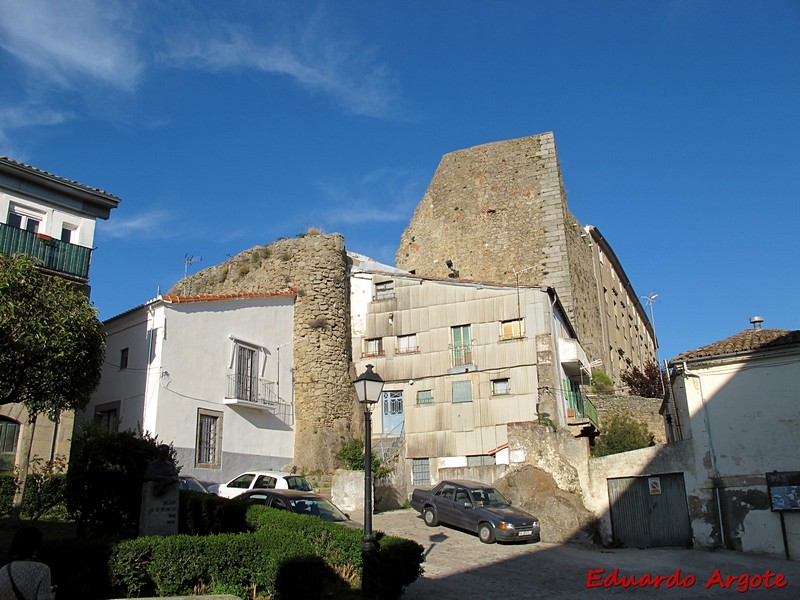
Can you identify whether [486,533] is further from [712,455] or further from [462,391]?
[462,391]

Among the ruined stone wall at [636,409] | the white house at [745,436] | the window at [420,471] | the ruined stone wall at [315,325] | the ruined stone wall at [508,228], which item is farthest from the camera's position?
the ruined stone wall at [508,228]

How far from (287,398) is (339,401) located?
2073 mm

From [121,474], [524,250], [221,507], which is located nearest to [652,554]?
[221,507]

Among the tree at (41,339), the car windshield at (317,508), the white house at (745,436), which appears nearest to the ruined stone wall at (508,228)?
the white house at (745,436)

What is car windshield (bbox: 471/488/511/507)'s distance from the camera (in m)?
18.2

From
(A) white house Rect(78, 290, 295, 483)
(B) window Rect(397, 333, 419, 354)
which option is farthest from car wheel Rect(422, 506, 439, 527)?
(B) window Rect(397, 333, 419, 354)

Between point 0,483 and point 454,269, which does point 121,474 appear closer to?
point 0,483

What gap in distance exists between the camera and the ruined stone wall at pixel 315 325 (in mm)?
26281

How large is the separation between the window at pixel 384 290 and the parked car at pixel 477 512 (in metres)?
11.2

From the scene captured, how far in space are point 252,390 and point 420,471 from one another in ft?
24.5

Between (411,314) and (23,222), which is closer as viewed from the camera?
(23,222)

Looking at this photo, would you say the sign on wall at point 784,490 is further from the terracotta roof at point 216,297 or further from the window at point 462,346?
the terracotta roof at point 216,297

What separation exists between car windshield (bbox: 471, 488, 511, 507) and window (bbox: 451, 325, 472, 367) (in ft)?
29.7

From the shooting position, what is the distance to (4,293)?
1179cm
